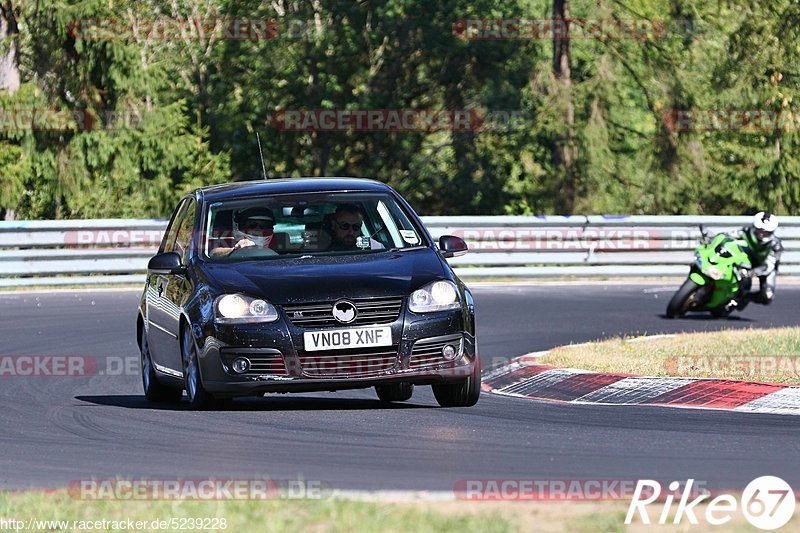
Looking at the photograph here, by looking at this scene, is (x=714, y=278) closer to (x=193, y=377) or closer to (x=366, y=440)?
(x=193, y=377)

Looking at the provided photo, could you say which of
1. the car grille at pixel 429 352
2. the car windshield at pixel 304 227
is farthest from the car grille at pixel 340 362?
the car windshield at pixel 304 227

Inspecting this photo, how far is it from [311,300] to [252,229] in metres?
1.23

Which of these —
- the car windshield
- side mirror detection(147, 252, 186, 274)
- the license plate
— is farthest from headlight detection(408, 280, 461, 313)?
side mirror detection(147, 252, 186, 274)

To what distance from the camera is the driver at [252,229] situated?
33.6ft

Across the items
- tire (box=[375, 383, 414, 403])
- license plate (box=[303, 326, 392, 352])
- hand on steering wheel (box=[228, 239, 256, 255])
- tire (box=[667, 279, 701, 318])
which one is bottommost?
tire (box=[667, 279, 701, 318])

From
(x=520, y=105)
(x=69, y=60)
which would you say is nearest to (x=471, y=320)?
(x=69, y=60)

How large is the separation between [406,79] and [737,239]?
51.1 ft

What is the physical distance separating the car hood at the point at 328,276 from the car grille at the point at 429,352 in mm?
333

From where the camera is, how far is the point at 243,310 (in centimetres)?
937

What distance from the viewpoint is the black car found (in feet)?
30.4

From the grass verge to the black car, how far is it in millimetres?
2118

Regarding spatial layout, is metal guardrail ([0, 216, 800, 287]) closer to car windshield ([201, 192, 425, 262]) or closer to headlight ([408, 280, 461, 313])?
car windshield ([201, 192, 425, 262])

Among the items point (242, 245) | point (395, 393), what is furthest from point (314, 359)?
point (395, 393)

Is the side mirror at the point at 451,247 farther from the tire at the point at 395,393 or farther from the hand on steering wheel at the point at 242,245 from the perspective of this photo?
the hand on steering wheel at the point at 242,245
